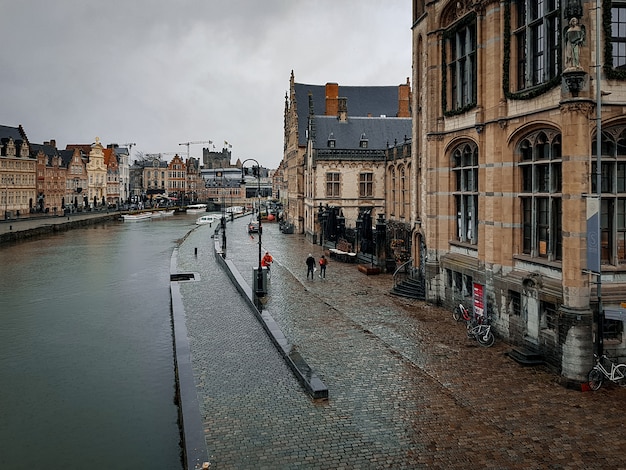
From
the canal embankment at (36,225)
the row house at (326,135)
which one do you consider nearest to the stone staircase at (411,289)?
the row house at (326,135)

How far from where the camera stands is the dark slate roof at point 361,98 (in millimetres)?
68375

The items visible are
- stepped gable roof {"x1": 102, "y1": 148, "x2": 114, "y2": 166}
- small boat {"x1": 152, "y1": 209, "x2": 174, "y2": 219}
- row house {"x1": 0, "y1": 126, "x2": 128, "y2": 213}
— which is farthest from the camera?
stepped gable roof {"x1": 102, "y1": 148, "x2": 114, "y2": 166}

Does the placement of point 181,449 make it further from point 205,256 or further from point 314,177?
point 314,177

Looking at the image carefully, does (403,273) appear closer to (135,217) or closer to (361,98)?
(361,98)

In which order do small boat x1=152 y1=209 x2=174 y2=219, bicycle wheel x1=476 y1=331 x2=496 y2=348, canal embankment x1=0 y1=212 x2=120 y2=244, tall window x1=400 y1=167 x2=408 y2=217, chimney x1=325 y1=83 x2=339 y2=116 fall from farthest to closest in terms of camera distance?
1. small boat x1=152 y1=209 x2=174 y2=219
2. chimney x1=325 y1=83 x2=339 y2=116
3. canal embankment x1=0 y1=212 x2=120 y2=244
4. tall window x1=400 y1=167 x2=408 y2=217
5. bicycle wheel x1=476 y1=331 x2=496 y2=348

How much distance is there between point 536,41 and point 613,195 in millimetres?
5211

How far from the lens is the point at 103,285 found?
109 ft

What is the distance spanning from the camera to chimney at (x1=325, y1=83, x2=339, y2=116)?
63.3 meters

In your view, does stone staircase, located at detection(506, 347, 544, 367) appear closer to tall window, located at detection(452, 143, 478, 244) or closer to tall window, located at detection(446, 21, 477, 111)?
tall window, located at detection(452, 143, 478, 244)

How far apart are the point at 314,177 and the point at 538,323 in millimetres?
37989

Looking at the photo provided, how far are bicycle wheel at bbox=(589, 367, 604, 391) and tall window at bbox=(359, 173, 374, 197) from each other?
129 ft

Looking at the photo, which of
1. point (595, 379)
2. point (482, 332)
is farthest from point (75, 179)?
point (595, 379)

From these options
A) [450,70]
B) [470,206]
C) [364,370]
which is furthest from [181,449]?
[450,70]

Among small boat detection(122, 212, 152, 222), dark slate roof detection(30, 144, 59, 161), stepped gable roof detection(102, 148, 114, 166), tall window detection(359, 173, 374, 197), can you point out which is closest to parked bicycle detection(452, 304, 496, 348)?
tall window detection(359, 173, 374, 197)
